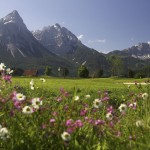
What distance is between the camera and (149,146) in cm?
458

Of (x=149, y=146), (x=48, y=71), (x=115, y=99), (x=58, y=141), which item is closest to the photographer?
(x=149, y=146)

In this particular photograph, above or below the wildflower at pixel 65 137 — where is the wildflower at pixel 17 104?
above

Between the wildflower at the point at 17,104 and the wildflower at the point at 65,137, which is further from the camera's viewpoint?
the wildflower at the point at 17,104

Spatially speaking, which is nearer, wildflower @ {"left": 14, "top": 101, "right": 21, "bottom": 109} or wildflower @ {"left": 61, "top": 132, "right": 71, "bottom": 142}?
wildflower @ {"left": 61, "top": 132, "right": 71, "bottom": 142}

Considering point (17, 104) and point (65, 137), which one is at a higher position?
point (17, 104)

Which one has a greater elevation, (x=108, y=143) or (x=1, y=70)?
(x=1, y=70)

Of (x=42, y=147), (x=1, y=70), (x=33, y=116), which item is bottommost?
(x=42, y=147)

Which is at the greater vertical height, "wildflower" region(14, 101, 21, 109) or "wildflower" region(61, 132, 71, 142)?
"wildflower" region(14, 101, 21, 109)

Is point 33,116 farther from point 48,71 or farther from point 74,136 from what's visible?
point 48,71

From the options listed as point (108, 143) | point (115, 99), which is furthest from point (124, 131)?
point (115, 99)

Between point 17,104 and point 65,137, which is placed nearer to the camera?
point 65,137

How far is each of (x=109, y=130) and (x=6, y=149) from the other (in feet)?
5.88

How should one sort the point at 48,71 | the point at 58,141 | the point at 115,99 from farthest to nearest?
the point at 48,71 < the point at 115,99 < the point at 58,141

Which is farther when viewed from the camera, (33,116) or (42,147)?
(33,116)
